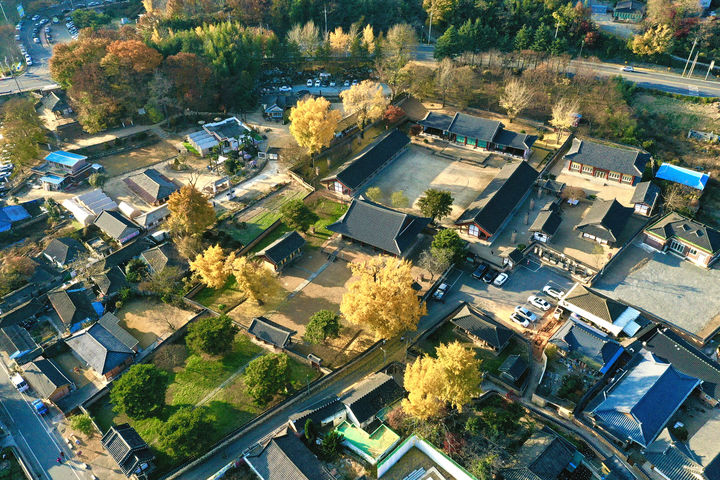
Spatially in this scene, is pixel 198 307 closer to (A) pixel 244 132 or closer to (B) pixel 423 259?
(B) pixel 423 259

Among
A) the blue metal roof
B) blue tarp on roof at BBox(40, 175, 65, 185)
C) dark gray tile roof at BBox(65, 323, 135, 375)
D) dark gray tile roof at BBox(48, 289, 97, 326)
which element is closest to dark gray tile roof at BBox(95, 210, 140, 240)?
dark gray tile roof at BBox(48, 289, 97, 326)

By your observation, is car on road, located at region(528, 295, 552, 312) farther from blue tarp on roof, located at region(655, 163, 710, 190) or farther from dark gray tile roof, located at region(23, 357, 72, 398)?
dark gray tile roof, located at region(23, 357, 72, 398)

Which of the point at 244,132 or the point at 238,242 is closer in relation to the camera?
the point at 238,242

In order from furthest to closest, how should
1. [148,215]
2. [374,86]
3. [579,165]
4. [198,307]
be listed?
[374,86]
[579,165]
[148,215]
[198,307]

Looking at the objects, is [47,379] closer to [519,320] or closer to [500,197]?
[519,320]

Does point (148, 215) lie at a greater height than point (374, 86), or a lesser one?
lesser

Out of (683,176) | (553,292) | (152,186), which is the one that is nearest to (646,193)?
(683,176)

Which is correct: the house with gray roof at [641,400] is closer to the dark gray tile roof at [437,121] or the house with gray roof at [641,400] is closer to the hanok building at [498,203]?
the hanok building at [498,203]

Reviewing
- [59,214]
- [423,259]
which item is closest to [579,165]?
[423,259]
